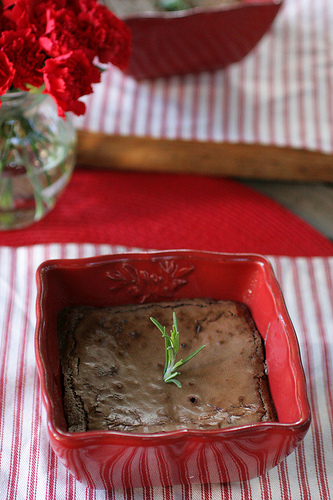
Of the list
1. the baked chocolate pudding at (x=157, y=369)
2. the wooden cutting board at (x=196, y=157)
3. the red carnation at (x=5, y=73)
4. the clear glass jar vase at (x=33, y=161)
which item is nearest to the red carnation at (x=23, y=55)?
the red carnation at (x=5, y=73)

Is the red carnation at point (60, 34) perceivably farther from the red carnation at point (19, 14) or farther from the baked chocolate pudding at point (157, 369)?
the baked chocolate pudding at point (157, 369)

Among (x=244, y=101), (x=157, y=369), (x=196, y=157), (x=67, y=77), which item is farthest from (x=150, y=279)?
(x=244, y=101)

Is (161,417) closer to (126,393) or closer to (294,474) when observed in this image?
(126,393)

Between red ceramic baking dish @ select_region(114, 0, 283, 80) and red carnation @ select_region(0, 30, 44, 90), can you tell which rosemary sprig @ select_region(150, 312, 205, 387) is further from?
red ceramic baking dish @ select_region(114, 0, 283, 80)

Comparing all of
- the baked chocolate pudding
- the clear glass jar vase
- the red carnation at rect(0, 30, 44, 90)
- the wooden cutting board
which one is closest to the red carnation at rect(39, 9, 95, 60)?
the red carnation at rect(0, 30, 44, 90)

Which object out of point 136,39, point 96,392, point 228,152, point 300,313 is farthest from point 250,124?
point 96,392
